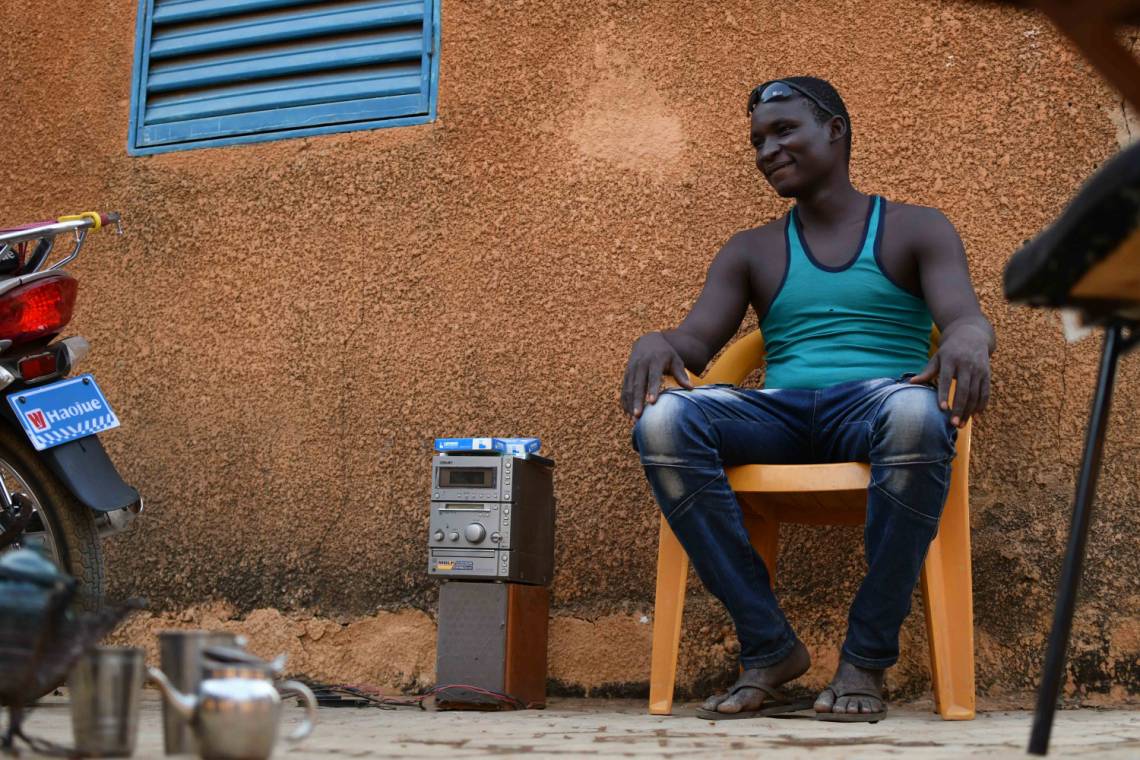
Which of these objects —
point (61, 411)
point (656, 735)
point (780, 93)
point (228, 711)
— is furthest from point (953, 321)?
point (61, 411)

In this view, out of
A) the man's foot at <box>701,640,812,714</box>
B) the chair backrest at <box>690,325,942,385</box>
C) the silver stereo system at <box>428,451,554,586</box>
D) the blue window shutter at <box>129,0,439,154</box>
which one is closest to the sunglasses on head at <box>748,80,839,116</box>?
the chair backrest at <box>690,325,942,385</box>

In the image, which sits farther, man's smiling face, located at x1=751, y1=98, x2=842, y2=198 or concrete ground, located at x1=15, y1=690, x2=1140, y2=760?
man's smiling face, located at x1=751, y1=98, x2=842, y2=198

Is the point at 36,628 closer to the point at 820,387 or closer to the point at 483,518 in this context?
the point at 483,518

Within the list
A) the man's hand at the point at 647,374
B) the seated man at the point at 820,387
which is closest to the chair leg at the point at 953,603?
the seated man at the point at 820,387

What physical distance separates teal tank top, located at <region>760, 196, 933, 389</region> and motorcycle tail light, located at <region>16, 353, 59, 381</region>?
1634 millimetres

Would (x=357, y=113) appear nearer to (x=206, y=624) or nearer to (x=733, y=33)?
(x=733, y=33)

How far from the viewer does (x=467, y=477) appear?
10.2 ft

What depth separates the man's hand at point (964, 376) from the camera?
2.49 m

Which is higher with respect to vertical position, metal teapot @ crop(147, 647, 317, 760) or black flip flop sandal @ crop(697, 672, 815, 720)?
metal teapot @ crop(147, 647, 317, 760)

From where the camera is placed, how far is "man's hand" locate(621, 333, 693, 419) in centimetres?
276

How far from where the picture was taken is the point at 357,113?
12.8ft

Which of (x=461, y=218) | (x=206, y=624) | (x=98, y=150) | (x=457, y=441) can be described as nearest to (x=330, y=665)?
(x=206, y=624)

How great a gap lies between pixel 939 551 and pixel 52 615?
1.85 metres

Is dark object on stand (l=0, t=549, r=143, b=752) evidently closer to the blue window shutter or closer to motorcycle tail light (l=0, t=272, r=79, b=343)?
motorcycle tail light (l=0, t=272, r=79, b=343)
